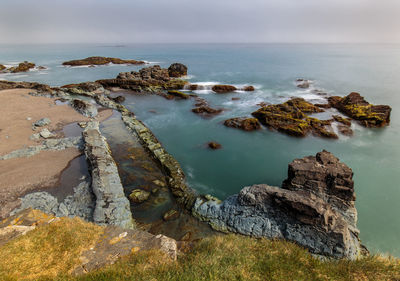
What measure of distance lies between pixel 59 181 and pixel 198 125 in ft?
52.8

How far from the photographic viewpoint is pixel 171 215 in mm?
11680

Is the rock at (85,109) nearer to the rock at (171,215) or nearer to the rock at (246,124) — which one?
the rock at (246,124)

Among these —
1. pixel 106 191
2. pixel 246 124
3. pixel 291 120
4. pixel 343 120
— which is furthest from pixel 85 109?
pixel 343 120

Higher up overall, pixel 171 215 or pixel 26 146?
pixel 26 146

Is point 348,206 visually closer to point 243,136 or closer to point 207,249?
point 207,249

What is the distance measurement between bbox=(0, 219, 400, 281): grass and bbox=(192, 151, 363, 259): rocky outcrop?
375 centimetres

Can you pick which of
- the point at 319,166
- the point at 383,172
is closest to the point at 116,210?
the point at 319,166

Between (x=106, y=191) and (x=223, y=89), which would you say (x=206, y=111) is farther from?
(x=106, y=191)

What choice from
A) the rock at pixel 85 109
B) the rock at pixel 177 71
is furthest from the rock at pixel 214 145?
the rock at pixel 177 71

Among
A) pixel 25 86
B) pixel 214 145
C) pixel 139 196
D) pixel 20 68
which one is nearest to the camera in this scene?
pixel 139 196

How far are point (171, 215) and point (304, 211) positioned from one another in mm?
7233

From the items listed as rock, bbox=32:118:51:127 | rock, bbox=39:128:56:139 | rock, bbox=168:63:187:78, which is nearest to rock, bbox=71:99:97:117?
rock, bbox=32:118:51:127

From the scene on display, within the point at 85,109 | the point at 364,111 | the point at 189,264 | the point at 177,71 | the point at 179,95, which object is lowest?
the point at 189,264

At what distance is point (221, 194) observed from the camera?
1389 centimetres
